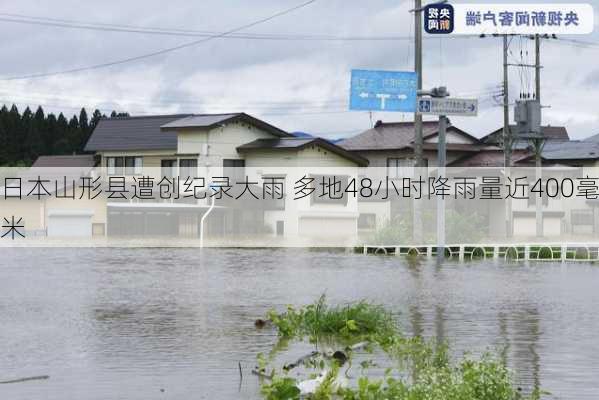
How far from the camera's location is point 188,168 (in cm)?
5650

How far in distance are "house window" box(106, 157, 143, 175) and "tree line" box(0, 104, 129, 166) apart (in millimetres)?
12539

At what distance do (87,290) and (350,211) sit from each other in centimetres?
3575

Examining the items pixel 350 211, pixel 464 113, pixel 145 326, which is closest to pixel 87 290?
pixel 145 326

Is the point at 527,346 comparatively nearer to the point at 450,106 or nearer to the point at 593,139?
the point at 450,106

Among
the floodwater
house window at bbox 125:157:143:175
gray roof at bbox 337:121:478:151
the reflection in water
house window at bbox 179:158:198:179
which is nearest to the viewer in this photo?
the floodwater

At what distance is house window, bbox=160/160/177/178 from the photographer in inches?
2266

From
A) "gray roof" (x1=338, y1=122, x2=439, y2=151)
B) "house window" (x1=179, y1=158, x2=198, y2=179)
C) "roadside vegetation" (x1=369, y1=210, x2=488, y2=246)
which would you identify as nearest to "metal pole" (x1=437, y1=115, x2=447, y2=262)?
"roadside vegetation" (x1=369, y1=210, x2=488, y2=246)

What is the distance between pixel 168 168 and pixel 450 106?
3144cm

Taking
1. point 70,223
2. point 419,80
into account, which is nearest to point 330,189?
point 70,223

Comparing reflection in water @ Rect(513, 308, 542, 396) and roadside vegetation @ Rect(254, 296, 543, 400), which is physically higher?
roadside vegetation @ Rect(254, 296, 543, 400)

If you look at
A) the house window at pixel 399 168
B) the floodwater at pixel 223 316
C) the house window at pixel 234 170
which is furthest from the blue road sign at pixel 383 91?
the house window at pixel 399 168

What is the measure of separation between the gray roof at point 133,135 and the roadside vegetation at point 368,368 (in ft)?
148

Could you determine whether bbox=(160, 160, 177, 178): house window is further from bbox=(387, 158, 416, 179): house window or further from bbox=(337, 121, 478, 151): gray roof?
bbox=(387, 158, 416, 179): house window

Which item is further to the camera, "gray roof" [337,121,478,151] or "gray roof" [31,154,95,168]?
"gray roof" [31,154,95,168]
